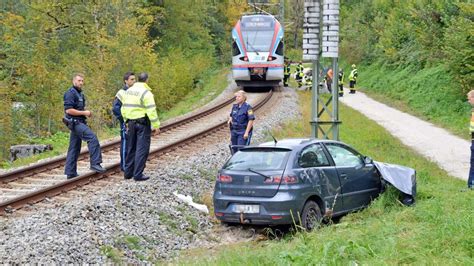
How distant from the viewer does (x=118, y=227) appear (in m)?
8.36

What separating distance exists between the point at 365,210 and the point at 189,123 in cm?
1152

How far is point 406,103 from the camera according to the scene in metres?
30.2

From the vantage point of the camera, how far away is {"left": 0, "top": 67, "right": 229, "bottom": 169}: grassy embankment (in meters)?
14.8

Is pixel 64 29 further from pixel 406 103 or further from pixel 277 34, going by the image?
pixel 406 103

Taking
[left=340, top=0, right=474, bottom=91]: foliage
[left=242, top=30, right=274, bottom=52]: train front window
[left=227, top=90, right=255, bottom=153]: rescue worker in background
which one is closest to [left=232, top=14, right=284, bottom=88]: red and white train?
[left=242, top=30, right=274, bottom=52]: train front window

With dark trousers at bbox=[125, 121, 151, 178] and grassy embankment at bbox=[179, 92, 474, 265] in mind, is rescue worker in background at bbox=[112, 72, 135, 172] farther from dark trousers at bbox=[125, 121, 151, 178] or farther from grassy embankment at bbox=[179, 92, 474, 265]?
grassy embankment at bbox=[179, 92, 474, 265]

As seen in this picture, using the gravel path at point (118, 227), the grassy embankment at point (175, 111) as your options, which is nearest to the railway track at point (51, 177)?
the gravel path at point (118, 227)

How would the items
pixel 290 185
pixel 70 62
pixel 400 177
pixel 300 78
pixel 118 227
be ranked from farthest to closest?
pixel 300 78 → pixel 70 62 → pixel 400 177 → pixel 290 185 → pixel 118 227

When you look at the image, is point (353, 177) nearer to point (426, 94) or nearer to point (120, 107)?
point (120, 107)

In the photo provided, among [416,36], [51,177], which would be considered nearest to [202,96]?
[416,36]

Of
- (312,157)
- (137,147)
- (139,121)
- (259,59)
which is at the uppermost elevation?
(139,121)

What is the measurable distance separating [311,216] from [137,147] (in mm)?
3547

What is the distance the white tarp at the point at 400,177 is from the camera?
32.8 ft

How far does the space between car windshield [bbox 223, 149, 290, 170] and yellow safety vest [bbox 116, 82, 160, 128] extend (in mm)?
1996
